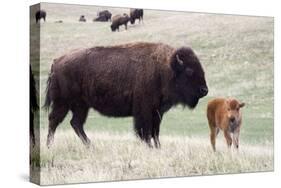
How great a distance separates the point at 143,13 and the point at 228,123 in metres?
1.77

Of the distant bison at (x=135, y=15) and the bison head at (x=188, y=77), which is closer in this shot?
the distant bison at (x=135, y=15)

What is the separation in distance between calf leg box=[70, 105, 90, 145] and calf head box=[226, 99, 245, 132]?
1915 millimetres

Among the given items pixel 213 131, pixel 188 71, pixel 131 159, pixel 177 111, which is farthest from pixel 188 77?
pixel 131 159

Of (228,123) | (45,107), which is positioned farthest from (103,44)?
(228,123)

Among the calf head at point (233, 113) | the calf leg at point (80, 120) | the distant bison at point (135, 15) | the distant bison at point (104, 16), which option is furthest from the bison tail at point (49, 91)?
the calf head at point (233, 113)

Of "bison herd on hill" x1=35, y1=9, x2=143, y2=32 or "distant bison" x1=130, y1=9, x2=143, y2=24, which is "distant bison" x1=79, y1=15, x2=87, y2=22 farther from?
"distant bison" x1=130, y1=9, x2=143, y2=24

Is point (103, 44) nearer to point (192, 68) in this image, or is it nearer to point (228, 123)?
point (192, 68)

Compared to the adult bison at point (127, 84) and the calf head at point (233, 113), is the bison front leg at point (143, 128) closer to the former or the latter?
the adult bison at point (127, 84)

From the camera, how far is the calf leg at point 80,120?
28.5ft

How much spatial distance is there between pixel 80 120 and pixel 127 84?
704 mm

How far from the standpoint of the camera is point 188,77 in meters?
9.16

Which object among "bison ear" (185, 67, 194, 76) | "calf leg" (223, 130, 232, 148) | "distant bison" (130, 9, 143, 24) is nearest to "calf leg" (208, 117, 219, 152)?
"calf leg" (223, 130, 232, 148)

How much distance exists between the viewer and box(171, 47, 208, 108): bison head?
9094 millimetres

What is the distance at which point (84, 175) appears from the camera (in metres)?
8.57
